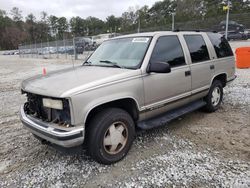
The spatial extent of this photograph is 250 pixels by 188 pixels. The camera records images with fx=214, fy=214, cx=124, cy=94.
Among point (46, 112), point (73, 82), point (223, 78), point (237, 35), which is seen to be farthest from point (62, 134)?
point (237, 35)

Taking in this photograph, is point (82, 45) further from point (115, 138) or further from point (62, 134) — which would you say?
point (62, 134)

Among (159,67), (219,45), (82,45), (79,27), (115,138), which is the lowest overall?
(115,138)

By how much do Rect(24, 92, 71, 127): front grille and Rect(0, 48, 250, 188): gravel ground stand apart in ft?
2.42

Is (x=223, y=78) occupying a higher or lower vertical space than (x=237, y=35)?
lower

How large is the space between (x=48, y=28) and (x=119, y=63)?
107 m

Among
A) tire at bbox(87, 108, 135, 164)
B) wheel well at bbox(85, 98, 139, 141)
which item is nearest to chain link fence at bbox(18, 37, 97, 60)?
wheel well at bbox(85, 98, 139, 141)

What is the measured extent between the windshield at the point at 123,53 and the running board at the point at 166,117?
3.06 ft

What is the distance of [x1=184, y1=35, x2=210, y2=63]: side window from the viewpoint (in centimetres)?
423

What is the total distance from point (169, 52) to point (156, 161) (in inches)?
73.5

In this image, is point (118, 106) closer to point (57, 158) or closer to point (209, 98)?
point (57, 158)

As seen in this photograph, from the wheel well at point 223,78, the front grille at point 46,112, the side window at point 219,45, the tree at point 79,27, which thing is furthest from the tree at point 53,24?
the front grille at point 46,112

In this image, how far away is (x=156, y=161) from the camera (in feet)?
10.3

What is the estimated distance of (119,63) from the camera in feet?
11.6

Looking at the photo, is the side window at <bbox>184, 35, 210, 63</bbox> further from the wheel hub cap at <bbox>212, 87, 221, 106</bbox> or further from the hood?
the hood
